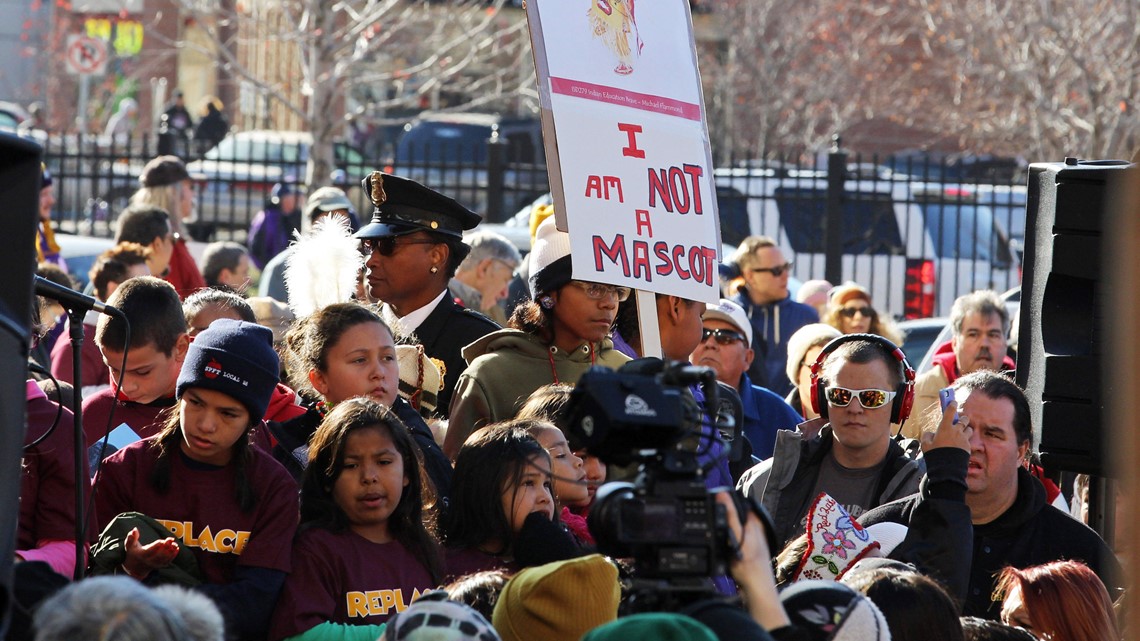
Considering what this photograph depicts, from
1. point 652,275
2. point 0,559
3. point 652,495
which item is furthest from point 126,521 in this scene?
point 652,275

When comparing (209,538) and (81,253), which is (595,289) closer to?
(209,538)

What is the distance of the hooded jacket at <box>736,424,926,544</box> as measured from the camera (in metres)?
5.47

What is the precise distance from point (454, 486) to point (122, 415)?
1.24 m

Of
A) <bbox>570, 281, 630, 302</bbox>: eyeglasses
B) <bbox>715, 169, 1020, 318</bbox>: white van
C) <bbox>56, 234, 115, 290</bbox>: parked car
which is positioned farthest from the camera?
<bbox>715, 169, 1020, 318</bbox>: white van

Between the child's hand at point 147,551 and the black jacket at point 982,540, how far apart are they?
2.14 meters

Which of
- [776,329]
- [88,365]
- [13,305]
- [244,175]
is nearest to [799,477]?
[13,305]

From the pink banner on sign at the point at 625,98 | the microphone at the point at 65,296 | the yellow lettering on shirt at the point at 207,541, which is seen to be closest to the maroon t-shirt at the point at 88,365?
the pink banner on sign at the point at 625,98

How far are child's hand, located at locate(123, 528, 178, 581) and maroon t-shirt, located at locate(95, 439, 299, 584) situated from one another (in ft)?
0.71

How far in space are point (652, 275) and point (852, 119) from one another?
25479 millimetres

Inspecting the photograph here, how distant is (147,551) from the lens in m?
4.15

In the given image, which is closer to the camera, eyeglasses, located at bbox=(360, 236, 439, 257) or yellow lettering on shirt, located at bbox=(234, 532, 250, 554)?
yellow lettering on shirt, located at bbox=(234, 532, 250, 554)

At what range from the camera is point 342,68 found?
54.6 feet

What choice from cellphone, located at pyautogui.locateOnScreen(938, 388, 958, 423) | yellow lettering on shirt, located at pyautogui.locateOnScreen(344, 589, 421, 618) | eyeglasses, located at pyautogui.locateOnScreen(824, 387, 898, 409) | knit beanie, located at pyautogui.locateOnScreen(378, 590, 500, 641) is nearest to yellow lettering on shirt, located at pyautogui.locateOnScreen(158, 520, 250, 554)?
yellow lettering on shirt, located at pyautogui.locateOnScreen(344, 589, 421, 618)

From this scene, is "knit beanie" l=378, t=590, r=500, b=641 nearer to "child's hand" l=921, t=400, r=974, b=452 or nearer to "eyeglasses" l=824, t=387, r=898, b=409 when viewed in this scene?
"child's hand" l=921, t=400, r=974, b=452
